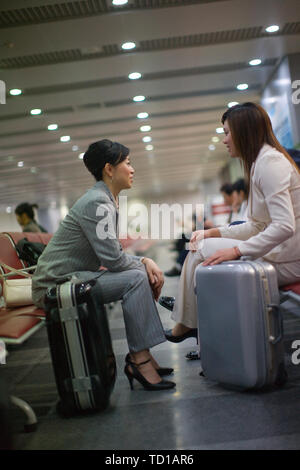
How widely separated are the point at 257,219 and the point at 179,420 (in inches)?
42.7

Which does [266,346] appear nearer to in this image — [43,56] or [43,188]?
[43,56]

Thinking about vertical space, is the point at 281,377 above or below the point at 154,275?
below

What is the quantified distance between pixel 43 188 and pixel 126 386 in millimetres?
17734

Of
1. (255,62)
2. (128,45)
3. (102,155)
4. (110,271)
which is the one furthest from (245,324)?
(255,62)

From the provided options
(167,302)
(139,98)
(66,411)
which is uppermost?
(139,98)

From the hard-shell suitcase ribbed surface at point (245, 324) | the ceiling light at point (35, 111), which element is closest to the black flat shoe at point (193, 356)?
the hard-shell suitcase ribbed surface at point (245, 324)

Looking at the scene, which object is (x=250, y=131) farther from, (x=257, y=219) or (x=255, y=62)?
(x=255, y=62)

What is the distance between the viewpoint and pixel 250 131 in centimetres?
222

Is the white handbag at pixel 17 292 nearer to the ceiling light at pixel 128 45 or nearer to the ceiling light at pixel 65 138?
the ceiling light at pixel 128 45

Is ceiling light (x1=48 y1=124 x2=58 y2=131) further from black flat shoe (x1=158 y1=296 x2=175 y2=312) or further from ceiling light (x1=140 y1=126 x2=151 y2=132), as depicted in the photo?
black flat shoe (x1=158 y1=296 x2=175 y2=312)

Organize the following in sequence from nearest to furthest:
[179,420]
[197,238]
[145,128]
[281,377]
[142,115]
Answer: [179,420]
[281,377]
[197,238]
[142,115]
[145,128]

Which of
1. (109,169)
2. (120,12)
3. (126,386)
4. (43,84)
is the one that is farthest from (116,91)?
(126,386)

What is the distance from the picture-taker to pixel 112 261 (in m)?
2.15

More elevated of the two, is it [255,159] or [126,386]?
[255,159]
